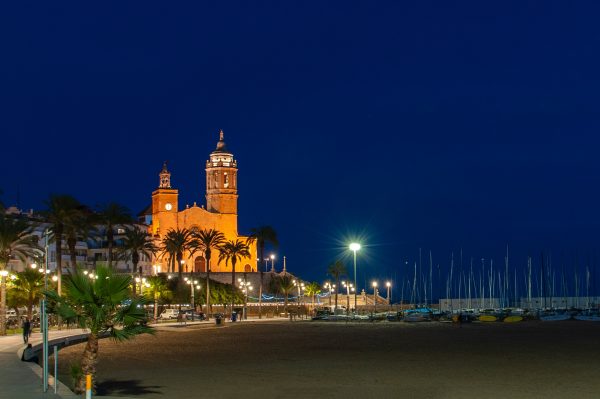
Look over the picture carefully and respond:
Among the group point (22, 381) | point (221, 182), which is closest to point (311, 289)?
point (221, 182)

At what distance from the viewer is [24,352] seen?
3044 cm

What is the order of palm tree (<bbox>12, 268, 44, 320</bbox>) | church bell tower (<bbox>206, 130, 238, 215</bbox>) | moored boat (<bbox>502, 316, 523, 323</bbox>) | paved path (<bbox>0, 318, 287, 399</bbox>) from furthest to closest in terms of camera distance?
1. church bell tower (<bbox>206, 130, 238, 215</bbox>)
2. moored boat (<bbox>502, 316, 523, 323</bbox>)
3. palm tree (<bbox>12, 268, 44, 320</bbox>)
4. paved path (<bbox>0, 318, 287, 399</bbox>)

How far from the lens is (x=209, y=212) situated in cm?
14675

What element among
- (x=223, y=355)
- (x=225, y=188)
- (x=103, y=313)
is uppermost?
(x=225, y=188)

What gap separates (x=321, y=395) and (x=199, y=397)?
3.12 m

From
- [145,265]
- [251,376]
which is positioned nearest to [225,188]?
[145,265]

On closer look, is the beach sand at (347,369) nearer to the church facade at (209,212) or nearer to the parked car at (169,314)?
the parked car at (169,314)

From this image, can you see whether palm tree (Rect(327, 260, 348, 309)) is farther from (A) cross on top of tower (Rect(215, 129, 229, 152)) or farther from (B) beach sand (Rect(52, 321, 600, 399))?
(B) beach sand (Rect(52, 321, 600, 399))

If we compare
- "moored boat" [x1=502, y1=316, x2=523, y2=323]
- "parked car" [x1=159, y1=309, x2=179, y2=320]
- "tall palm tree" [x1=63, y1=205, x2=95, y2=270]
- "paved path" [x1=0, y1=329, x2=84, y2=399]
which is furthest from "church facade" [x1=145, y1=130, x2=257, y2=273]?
"paved path" [x1=0, y1=329, x2=84, y2=399]

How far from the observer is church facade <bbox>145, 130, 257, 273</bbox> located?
463 feet

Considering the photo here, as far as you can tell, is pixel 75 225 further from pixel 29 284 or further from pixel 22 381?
pixel 22 381

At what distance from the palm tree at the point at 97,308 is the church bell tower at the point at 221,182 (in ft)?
421

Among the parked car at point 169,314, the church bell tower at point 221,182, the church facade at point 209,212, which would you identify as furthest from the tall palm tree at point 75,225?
the church bell tower at point 221,182

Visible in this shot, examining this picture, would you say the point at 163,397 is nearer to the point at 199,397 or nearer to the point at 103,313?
the point at 199,397
